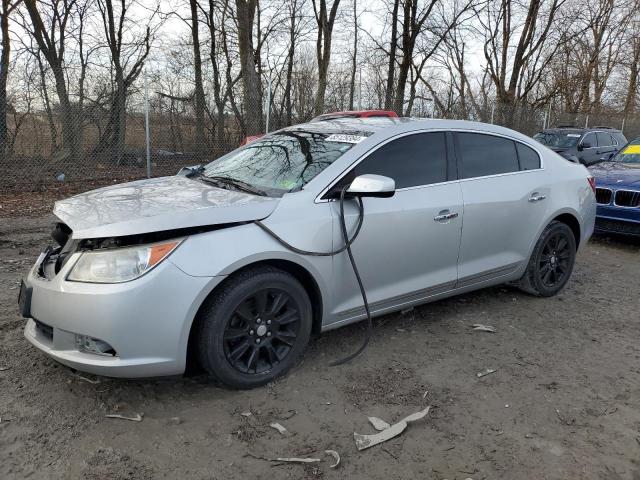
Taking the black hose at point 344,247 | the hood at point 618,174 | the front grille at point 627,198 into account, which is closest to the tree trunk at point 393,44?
the hood at point 618,174

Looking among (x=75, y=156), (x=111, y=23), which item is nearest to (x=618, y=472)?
(x=75, y=156)

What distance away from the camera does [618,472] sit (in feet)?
7.96

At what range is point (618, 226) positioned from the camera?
6.93m

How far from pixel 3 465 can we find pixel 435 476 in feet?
6.50

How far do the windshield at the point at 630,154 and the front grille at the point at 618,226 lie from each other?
66.6 inches

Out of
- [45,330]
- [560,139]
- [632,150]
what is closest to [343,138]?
[45,330]

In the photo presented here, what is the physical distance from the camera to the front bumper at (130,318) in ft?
8.32

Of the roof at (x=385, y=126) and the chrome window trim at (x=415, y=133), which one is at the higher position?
the roof at (x=385, y=126)

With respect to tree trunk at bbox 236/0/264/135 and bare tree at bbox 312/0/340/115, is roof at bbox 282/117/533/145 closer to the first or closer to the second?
tree trunk at bbox 236/0/264/135

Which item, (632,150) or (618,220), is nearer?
(618,220)

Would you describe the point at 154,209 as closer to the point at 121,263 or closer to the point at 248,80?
the point at 121,263

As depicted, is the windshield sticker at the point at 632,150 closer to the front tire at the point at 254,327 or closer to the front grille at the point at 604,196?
the front grille at the point at 604,196

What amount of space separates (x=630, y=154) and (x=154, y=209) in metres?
8.39

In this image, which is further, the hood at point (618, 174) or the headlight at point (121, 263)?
the hood at point (618, 174)
